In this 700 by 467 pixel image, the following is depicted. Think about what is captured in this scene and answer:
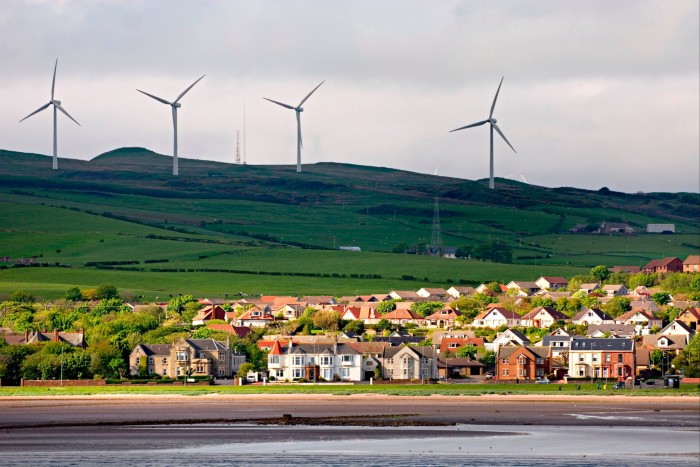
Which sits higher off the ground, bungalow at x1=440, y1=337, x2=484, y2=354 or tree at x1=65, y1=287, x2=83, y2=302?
tree at x1=65, y1=287, x2=83, y2=302

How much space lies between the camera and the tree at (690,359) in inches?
4363

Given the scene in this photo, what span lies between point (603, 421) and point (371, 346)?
52.6 metres

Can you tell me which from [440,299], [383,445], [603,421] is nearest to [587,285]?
[440,299]

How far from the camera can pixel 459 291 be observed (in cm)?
19550

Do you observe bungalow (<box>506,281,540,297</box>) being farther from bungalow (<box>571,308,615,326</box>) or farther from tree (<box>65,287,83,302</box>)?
tree (<box>65,287,83,302</box>)

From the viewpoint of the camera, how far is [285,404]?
91938 mm

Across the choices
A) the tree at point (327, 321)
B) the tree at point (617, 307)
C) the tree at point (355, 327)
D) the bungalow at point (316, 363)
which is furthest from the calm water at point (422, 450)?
the tree at point (617, 307)

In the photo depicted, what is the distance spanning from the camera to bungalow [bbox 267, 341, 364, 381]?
122m

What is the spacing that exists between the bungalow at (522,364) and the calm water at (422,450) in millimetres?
48295

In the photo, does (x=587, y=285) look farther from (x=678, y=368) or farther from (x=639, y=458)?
(x=639, y=458)

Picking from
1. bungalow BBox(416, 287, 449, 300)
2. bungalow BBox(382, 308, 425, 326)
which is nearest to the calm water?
bungalow BBox(382, 308, 425, 326)

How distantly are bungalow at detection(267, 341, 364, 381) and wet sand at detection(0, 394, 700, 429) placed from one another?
2131 cm

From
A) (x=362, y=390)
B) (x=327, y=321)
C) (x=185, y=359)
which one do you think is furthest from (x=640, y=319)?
(x=362, y=390)

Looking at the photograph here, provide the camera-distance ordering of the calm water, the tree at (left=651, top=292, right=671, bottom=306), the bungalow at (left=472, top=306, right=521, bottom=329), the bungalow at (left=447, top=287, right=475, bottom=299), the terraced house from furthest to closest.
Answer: the bungalow at (left=447, top=287, right=475, bottom=299) < the tree at (left=651, top=292, right=671, bottom=306) < the bungalow at (left=472, top=306, right=521, bottom=329) < the terraced house < the calm water
